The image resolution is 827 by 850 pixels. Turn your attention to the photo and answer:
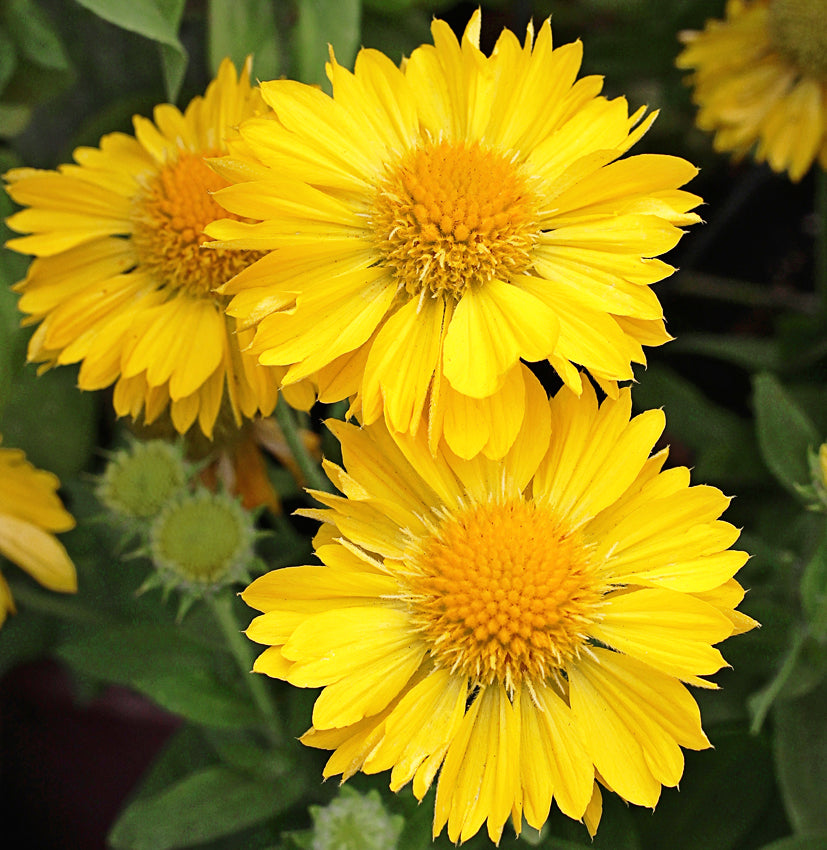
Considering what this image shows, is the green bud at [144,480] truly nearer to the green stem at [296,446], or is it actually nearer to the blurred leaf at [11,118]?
the green stem at [296,446]

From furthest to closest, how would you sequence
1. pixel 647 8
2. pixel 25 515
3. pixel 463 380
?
pixel 647 8 < pixel 25 515 < pixel 463 380

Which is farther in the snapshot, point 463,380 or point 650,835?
point 650,835

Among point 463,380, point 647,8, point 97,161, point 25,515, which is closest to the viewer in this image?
point 463,380

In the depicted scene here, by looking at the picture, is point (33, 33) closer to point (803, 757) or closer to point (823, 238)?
point (823, 238)

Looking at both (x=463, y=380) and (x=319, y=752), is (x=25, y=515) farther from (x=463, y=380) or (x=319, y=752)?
(x=463, y=380)

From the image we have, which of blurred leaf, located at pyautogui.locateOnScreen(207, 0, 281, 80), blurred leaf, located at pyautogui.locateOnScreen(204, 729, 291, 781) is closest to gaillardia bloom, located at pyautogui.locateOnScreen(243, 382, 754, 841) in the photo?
blurred leaf, located at pyautogui.locateOnScreen(204, 729, 291, 781)

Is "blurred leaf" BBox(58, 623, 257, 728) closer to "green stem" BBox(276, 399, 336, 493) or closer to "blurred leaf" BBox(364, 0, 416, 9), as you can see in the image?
"green stem" BBox(276, 399, 336, 493)

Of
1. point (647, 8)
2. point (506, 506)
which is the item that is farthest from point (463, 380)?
point (647, 8)

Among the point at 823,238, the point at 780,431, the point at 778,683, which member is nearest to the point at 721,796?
the point at 778,683
